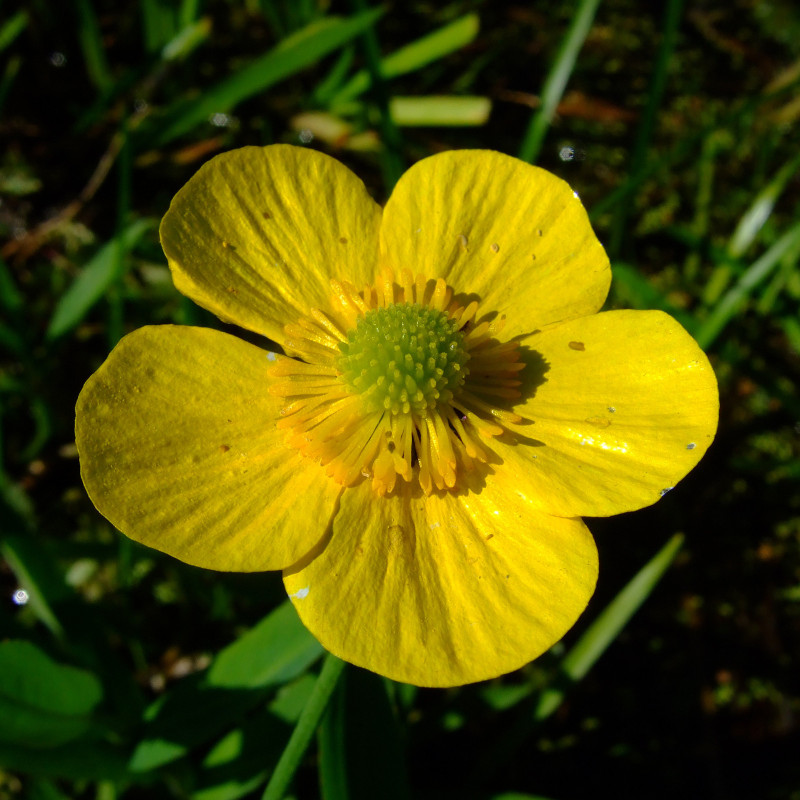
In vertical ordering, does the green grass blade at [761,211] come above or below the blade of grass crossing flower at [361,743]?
above

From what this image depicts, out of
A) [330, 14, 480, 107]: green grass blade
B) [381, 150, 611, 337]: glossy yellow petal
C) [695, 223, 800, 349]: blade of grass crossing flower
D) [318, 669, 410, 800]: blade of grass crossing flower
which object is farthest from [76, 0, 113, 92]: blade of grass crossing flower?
[318, 669, 410, 800]: blade of grass crossing flower

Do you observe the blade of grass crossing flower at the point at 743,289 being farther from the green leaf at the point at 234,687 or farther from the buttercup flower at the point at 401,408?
the green leaf at the point at 234,687

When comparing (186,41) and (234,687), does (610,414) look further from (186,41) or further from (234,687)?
(186,41)

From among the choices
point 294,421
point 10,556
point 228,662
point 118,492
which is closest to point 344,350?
point 294,421

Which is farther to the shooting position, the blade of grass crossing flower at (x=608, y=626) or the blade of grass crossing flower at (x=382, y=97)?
the blade of grass crossing flower at (x=382, y=97)

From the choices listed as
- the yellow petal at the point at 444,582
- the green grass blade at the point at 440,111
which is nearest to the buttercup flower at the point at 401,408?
the yellow petal at the point at 444,582

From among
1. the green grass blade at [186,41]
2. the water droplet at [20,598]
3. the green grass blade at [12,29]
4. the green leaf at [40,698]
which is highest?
the green grass blade at [12,29]

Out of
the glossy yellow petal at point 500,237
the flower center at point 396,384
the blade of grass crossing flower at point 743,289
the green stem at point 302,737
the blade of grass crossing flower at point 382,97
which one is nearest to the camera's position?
the green stem at point 302,737
